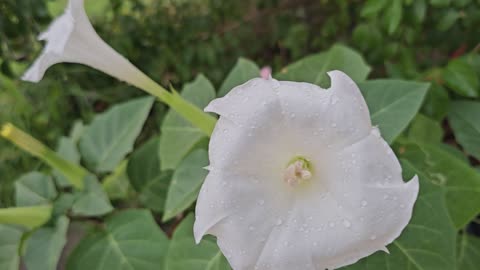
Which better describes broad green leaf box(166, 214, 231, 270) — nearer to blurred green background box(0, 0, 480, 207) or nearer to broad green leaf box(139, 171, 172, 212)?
broad green leaf box(139, 171, 172, 212)

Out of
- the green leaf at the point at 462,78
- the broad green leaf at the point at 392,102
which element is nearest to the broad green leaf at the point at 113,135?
the broad green leaf at the point at 392,102

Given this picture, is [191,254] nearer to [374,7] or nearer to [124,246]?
[124,246]

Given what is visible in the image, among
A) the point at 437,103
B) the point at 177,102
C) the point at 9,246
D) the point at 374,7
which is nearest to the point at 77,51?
the point at 177,102

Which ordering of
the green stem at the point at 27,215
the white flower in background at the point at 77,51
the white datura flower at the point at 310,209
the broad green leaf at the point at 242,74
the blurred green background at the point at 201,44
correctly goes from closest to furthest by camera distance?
the white datura flower at the point at 310,209 → the white flower in background at the point at 77,51 → the green stem at the point at 27,215 → the broad green leaf at the point at 242,74 → the blurred green background at the point at 201,44

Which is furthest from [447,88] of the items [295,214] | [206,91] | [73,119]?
[73,119]

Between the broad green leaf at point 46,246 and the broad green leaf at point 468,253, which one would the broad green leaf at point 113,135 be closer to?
the broad green leaf at point 46,246

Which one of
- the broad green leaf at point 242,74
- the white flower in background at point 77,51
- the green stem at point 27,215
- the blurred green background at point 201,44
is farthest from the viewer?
the blurred green background at point 201,44

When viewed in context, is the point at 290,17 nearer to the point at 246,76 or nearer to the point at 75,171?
the point at 246,76
